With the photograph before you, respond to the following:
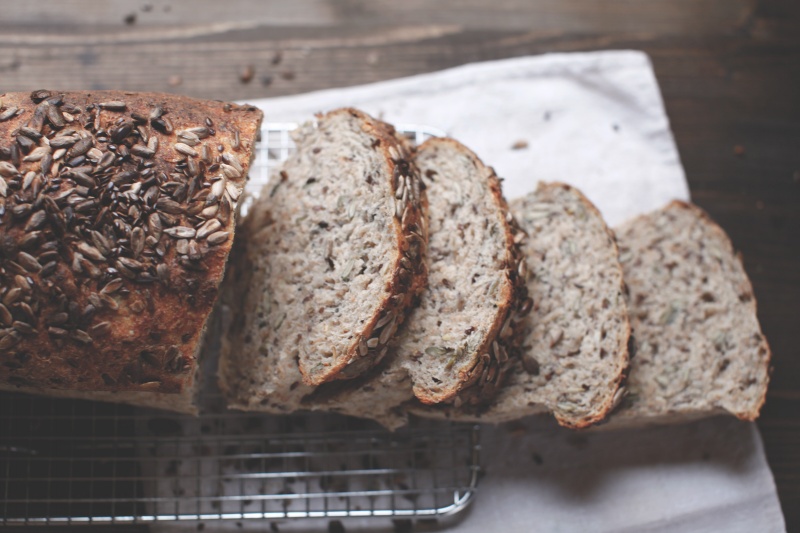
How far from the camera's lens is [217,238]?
2.60m

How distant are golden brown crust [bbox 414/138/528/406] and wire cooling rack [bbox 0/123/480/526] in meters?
0.53

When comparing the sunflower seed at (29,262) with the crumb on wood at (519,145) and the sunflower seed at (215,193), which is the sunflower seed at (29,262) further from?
the crumb on wood at (519,145)

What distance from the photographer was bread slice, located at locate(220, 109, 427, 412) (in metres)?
2.77

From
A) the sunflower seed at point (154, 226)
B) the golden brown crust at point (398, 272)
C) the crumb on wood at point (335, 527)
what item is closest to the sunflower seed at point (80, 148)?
the sunflower seed at point (154, 226)

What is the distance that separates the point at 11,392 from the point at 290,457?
1365 mm

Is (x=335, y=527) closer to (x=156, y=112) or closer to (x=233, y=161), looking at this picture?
(x=233, y=161)

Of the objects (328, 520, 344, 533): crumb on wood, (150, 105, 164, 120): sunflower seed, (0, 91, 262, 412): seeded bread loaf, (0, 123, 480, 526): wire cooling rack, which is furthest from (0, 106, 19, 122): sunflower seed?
(328, 520, 344, 533): crumb on wood

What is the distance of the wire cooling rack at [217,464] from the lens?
3.24 metres

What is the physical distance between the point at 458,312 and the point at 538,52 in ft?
6.57

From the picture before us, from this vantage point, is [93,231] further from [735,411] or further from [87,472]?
[735,411]

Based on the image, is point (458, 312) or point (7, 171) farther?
point (458, 312)

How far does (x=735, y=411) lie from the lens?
10.7 feet

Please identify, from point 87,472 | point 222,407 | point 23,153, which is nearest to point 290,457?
point 222,407

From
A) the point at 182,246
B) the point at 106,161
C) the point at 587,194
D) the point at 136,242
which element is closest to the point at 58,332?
the point at 136,242
